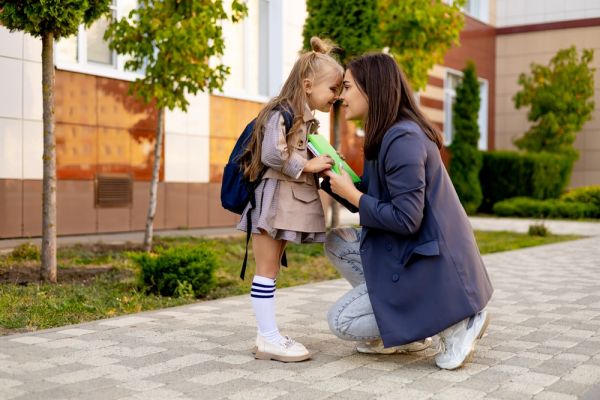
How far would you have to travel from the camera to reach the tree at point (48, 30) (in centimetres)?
621

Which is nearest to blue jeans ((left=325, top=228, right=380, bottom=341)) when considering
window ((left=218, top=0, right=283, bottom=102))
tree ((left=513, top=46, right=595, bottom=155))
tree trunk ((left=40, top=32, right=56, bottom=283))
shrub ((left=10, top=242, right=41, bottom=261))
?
tree trunk ((left=40, top=32, right=56, bottom=283))

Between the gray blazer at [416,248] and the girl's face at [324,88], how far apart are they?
0.43 m

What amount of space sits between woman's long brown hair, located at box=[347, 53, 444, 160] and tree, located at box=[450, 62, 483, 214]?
56.1 feet

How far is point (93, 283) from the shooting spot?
22.1ft

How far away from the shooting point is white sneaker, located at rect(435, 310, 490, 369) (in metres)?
3.90

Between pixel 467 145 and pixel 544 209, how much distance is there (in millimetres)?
2652

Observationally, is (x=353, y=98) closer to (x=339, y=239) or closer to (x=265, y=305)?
(x=339, y=239)

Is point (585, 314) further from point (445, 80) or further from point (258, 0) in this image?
point (445, 80)

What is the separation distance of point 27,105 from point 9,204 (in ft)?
4.03

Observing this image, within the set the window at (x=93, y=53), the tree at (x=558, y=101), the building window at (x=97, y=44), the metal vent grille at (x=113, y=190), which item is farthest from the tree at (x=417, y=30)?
the tree at (x=558, y=101)

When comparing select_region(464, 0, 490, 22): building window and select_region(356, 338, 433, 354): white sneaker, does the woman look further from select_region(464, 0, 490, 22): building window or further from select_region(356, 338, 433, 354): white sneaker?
select_region(464, 0, 490, 22): building window

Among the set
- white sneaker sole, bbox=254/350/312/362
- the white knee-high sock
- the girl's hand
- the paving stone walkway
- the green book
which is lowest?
the paving stone walkway

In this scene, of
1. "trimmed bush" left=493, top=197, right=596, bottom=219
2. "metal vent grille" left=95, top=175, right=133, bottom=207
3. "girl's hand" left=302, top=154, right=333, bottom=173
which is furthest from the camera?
"trimmed bush" left=493, top=197, right=596, bottom=219

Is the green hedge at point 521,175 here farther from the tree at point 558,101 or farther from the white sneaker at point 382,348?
the white sneaker at point 382,348
